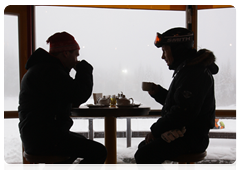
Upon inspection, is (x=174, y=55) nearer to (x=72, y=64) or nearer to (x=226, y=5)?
(x=72, y=64)

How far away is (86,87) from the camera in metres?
1.56

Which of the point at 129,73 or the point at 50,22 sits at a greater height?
the point at 50,22

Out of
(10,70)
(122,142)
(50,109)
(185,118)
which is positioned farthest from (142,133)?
(10,70)

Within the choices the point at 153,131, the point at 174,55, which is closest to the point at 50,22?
the point at 174,55

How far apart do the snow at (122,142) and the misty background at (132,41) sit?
10.3 inches

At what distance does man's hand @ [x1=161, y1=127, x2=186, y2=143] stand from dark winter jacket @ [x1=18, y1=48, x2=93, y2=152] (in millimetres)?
624

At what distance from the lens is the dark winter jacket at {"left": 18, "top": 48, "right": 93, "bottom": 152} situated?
57.8 inches

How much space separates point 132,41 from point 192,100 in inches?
64.9

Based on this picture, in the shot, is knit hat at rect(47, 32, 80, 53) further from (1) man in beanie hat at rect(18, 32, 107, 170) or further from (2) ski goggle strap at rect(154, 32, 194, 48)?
(2) ski goggle strap at rect(154, 32, 194, 48)

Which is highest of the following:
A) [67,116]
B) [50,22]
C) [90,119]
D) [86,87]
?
[50,22]

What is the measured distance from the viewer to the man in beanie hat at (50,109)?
57.9 inches

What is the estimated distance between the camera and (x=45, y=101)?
1.50m

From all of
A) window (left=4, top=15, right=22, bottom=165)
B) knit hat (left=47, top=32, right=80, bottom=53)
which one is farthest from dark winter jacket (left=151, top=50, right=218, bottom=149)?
window (left=4, top=15, right=22, bottom=165)

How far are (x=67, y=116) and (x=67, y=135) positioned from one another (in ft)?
0.47
